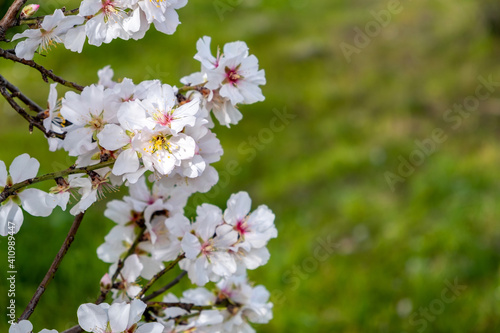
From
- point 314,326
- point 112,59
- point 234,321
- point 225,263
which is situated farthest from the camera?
point 112,59

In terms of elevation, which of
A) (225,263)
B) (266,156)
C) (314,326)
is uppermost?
(225,263)

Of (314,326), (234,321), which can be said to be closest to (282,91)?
(314,326)

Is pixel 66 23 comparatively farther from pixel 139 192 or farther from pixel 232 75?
pixel 139 192

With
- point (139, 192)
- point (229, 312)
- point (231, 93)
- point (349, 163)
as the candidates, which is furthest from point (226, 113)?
point (349, 163)

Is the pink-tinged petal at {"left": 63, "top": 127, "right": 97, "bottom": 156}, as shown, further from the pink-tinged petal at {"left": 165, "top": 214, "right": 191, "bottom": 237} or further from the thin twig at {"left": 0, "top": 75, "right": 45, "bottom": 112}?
the pink-tinged petal at {"left": 165, "top": 214, "right": 191, "bottom": 237}

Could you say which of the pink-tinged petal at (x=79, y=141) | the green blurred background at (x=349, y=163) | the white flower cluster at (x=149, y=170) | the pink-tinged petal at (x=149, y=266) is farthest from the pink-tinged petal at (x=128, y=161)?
the green blurred background at (x=349, y=163)

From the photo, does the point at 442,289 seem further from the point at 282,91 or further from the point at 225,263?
the point at 282,91
